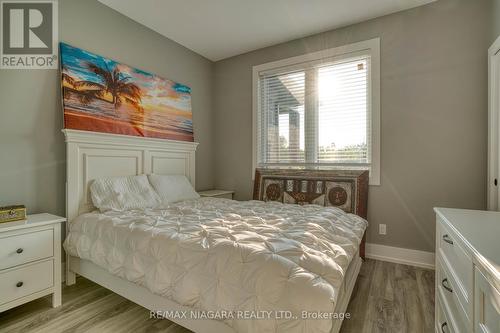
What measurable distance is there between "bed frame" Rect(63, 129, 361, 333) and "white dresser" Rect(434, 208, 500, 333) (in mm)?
499

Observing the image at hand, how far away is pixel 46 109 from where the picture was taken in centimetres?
215

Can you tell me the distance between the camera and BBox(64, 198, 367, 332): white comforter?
3.43 ft

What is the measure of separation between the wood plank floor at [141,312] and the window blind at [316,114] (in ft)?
4.50

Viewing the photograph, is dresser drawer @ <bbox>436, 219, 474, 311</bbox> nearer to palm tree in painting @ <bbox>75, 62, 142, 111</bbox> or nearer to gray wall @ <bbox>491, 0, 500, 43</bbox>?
gray wall @ <bbox>491, 0, 500, 43</bbox>

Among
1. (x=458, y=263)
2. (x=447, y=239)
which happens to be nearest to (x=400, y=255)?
(x=447, y=239)

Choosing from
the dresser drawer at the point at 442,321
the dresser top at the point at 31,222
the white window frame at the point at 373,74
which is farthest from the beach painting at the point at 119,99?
the dresser drawer at the point at 442,321

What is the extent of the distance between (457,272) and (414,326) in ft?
2.38

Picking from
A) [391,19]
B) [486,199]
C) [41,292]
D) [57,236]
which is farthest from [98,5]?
[486,199]

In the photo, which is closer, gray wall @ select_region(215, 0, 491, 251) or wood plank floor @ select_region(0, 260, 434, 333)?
wood plank floor @ select_region(0, 260, 434, 333)

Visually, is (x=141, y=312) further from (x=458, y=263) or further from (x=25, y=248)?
(x=458, y=263)

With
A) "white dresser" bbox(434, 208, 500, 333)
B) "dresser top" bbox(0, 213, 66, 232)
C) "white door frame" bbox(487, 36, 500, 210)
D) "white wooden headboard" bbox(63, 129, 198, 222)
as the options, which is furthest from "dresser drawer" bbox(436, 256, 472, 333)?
"white wooden headboard" bbox(63, 129, 198, 222)

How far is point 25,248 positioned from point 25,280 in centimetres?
22

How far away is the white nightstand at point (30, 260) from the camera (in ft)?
5.30

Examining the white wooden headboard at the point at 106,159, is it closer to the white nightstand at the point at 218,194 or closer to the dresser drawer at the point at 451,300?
the white nightstand at the point at 218,194
